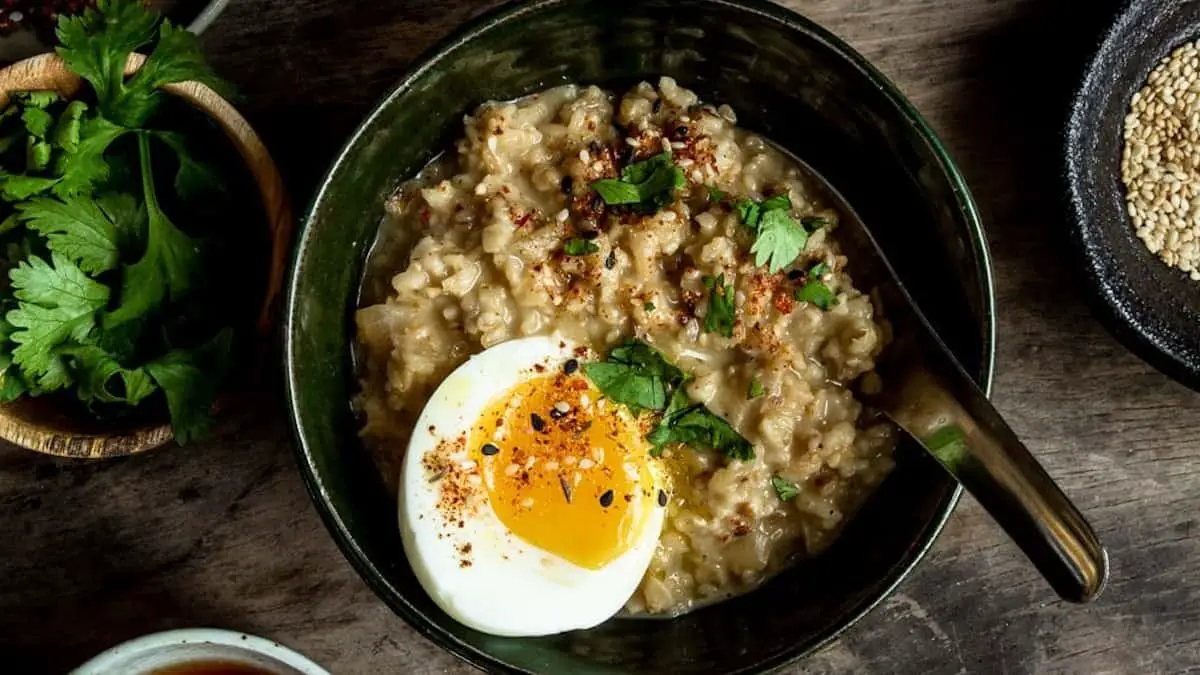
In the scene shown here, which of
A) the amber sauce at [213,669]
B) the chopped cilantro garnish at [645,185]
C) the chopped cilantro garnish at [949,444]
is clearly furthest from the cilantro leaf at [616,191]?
the amber sauce at [213,669]

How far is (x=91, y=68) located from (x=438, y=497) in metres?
1.14

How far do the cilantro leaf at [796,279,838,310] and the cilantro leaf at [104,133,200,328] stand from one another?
1.31m

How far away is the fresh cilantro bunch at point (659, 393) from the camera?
8.14 ft

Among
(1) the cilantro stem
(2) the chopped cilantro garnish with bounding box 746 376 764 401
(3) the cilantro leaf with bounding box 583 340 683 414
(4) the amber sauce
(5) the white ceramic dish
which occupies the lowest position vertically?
(4) the amber sauce

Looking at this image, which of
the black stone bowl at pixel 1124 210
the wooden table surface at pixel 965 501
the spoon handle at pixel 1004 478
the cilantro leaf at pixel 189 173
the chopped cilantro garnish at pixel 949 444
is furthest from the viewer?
the wooden table surface at pixel 965 501

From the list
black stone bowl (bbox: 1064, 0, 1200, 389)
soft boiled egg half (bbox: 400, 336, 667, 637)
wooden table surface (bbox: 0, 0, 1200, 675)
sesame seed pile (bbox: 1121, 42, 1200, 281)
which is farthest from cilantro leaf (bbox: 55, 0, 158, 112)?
sesame seed pile (bbox: 1121, 42, 1200, 281)

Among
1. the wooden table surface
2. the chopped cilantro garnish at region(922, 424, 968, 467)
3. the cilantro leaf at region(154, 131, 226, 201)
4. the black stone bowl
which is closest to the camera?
the chopped cilantro garnish at region(922, 424, 968, 467)

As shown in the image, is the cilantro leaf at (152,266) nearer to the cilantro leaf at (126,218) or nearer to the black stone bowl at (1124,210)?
the cilantro leaf at (126,218)

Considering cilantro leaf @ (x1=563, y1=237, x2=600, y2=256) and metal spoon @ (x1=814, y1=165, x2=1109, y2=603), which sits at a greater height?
cilantro leaf @ (x1=563, y1=237, x2=600, y2=256)

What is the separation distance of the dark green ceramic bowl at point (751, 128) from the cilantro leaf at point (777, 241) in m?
0.30

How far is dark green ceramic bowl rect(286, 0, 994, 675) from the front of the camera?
2.49 metres

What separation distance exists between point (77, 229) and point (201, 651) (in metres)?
0.93

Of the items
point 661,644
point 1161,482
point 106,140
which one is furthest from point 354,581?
point 1161,482

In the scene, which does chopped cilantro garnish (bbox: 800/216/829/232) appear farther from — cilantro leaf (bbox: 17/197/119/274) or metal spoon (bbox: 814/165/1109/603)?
cilantro leaf (bbox: 17/197/119/274)
